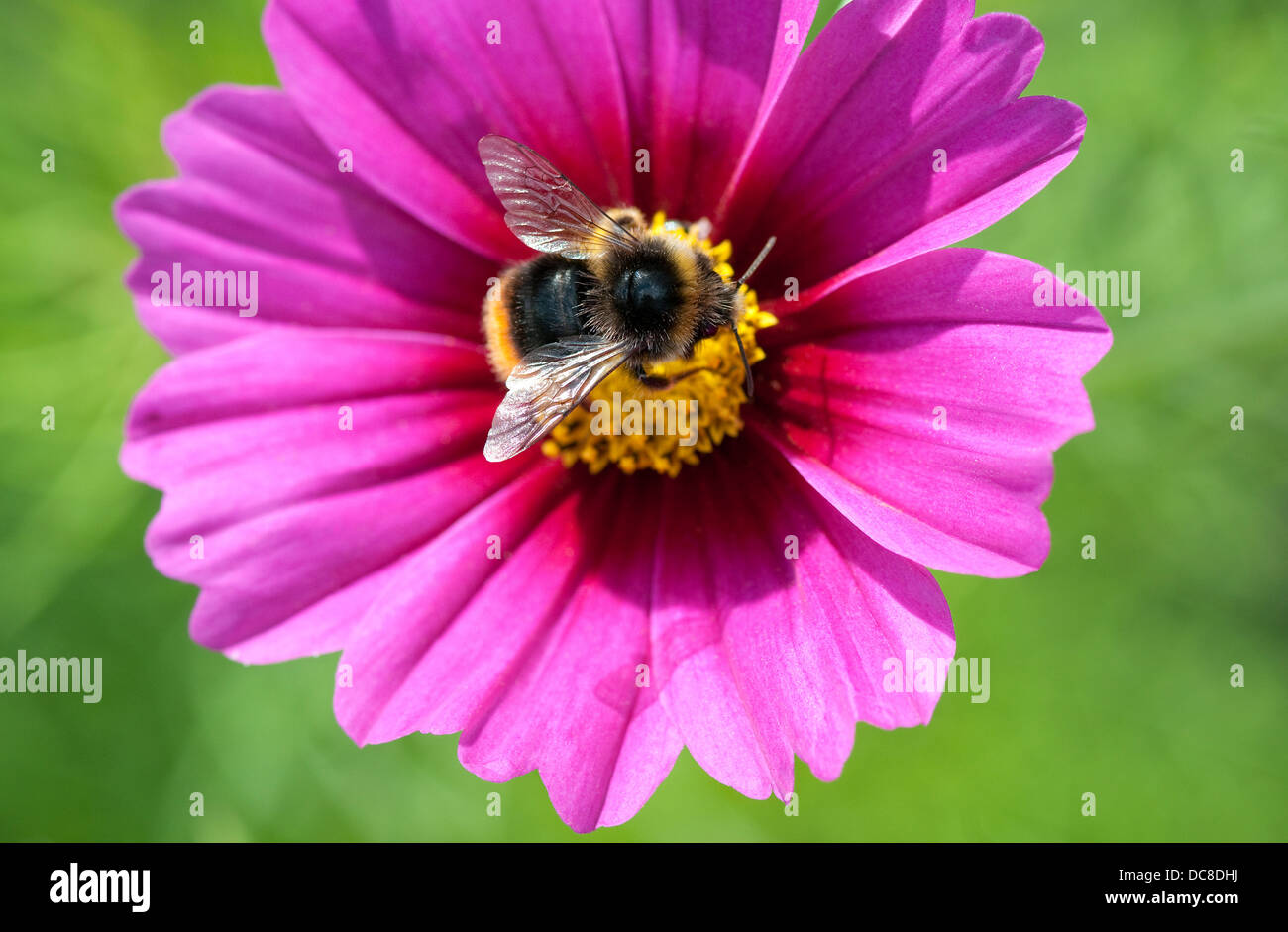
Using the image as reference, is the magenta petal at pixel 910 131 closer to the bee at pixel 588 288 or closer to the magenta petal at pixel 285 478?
the bee at pixel 588 288

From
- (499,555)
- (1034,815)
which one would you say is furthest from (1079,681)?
(499,555)

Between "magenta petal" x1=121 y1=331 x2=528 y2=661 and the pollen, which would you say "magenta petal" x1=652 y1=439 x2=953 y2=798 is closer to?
the pollen

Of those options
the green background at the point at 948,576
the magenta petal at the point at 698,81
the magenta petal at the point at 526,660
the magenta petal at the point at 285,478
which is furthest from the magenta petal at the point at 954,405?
the green background at the point at 948,576

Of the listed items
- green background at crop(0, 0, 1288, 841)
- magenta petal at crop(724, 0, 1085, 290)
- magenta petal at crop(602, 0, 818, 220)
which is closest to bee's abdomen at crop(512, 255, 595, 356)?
magenta petal at crop(602, 0, 818, 220)

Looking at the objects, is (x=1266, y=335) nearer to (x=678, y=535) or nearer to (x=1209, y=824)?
(x=1209, y=824)

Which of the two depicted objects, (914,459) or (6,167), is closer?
(914,459)
